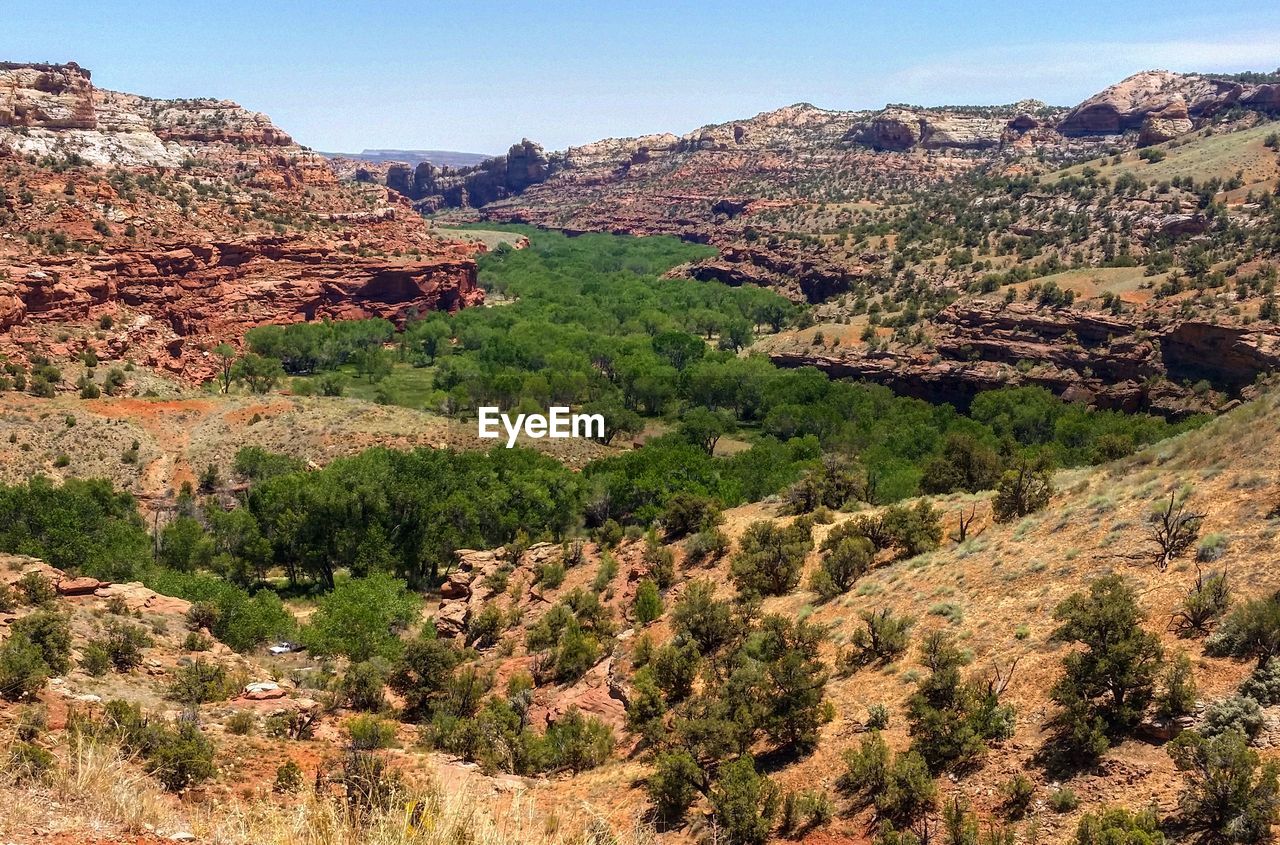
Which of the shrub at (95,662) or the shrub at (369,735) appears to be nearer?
the shrub at (369,735)

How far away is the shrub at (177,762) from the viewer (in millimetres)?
14977

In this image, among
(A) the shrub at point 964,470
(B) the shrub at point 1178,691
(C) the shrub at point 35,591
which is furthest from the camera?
(A) the shrub at point 964,470

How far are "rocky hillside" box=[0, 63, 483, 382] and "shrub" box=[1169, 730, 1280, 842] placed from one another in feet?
263

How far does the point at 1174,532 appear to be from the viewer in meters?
19.9

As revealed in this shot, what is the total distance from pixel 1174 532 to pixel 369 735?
18.8 m

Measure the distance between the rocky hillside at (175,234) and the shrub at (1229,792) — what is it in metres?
80.1

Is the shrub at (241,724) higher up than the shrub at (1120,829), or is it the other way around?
the shrub at (1120,829)

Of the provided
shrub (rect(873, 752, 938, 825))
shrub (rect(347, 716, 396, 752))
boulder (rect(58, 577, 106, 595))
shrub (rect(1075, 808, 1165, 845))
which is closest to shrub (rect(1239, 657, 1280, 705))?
shrub (rect(1075, 808, 1165, 845))

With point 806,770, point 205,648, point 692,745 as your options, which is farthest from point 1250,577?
point 205,648

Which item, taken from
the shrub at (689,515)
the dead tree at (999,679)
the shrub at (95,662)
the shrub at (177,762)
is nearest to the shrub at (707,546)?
the shrub at (689,515)

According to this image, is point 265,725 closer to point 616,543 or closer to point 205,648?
point 205,648

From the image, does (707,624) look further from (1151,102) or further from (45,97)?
(1151,102)

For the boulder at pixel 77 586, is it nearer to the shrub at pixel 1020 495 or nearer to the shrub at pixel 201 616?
the shrub at pixel 201 616

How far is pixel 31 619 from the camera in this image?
2089 cm
